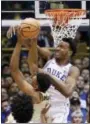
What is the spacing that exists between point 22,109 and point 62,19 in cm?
173

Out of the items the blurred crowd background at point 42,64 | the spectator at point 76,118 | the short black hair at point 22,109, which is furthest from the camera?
the blurred crowd background at point 42,64

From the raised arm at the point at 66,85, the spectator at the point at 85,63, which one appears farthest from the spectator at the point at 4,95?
the raised arm at the point at 66,85

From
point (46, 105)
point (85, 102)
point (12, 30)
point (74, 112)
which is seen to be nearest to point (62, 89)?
point (46, 105)

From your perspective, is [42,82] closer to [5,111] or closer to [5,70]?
[5,111]

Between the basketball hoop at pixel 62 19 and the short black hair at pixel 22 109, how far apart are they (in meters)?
1.65

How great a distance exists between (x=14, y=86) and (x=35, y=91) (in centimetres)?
274

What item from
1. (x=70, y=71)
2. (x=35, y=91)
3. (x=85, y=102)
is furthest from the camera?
(x=85, y=102)

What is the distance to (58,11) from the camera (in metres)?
5.63

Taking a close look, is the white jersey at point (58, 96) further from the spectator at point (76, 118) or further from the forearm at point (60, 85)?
the spectator at point (76, 118)

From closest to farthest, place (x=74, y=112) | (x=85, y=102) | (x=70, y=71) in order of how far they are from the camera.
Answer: (x=70, y=71)
(x=74, y=112)
(x=85, y=102)

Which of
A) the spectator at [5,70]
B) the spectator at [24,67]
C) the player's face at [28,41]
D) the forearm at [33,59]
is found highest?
the player's face at [28,41]

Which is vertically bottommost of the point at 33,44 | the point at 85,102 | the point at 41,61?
the point at 85,102

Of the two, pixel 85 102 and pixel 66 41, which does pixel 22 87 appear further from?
pixel 85 102

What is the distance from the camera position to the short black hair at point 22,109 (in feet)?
13.4
